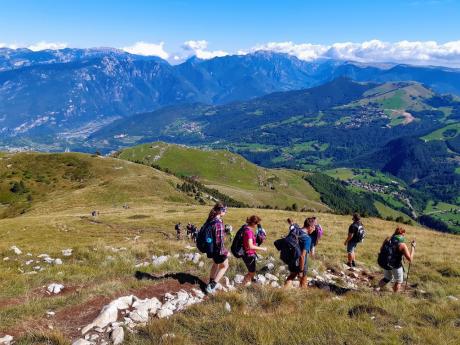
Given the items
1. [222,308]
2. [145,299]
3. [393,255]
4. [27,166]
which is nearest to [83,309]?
[145,299]

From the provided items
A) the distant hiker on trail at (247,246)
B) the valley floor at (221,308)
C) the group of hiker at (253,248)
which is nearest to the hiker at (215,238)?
the group of hiker at (253,248)

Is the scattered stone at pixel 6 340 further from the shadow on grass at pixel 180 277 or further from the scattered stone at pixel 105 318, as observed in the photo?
the shadow on grass at pixel 180 277

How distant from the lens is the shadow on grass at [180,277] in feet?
49.3

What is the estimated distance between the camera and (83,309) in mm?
12180

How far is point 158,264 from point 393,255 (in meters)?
10.3

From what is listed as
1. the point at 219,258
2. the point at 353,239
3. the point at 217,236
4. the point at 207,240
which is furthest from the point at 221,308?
the point at 353,239

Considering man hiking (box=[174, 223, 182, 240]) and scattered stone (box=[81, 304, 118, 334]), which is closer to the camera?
scattered stone (box=[81, 304, 118, 334])

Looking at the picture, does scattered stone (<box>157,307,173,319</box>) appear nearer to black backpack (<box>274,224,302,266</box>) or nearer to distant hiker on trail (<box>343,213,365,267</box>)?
black backpack (<box>274,224,302,266</box>)

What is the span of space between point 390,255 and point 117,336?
1155 centimetres

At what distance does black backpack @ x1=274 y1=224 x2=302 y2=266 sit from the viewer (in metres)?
14.3

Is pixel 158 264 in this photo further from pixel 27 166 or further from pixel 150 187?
pixel 27 166

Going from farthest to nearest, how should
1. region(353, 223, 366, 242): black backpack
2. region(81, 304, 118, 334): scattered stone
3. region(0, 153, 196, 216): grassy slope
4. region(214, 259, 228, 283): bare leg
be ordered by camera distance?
region(0, 153, 196, 216): grassy slope, region(353, 223, 366, 242): black backpack, region(214, 259, 228, 283): bare leg, region(81, 304, 118, 334): scattered stone

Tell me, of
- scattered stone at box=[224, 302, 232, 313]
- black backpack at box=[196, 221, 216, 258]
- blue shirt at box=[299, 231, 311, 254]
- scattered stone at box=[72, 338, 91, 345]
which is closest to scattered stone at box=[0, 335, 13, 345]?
scattered stone at box=[72, 338, 91, 345]

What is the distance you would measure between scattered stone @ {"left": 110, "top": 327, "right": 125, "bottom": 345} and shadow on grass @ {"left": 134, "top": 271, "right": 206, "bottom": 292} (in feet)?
15.2
